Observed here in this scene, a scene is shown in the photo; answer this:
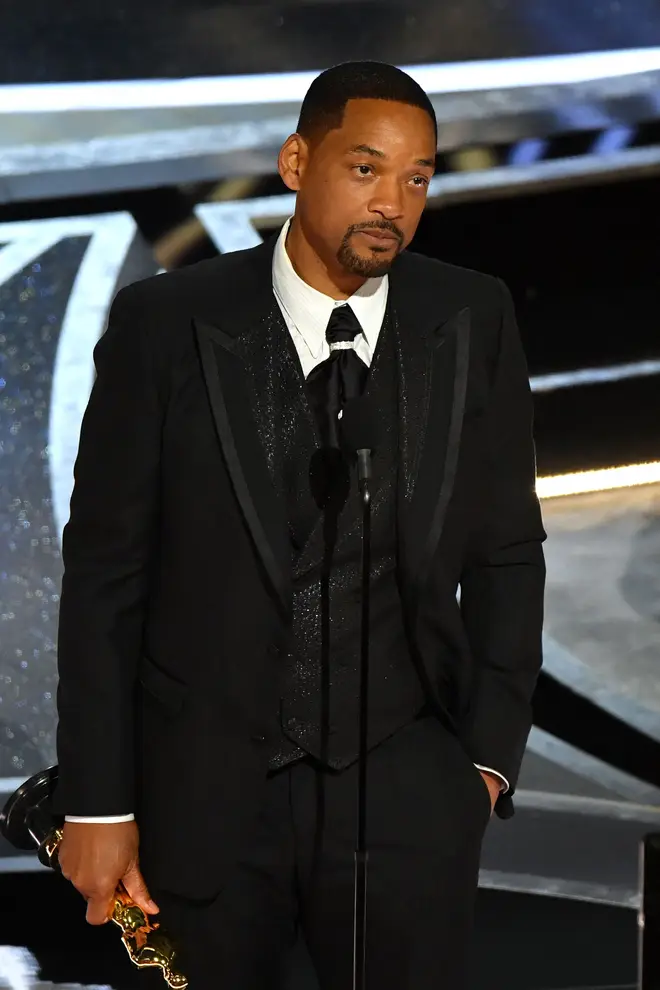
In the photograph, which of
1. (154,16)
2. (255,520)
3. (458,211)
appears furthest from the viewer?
(458,211)

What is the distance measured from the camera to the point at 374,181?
4.92 ft

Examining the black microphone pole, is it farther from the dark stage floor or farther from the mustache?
the dark stage floor

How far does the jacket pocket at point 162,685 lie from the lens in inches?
59.7

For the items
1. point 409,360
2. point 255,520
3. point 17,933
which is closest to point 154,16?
point 409,360

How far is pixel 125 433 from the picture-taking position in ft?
4.90

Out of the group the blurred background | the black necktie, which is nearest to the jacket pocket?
the black necktie

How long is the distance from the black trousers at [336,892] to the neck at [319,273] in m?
0.56

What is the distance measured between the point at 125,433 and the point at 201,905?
0.56 metres

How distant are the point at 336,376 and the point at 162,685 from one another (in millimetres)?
425

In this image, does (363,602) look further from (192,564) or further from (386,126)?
(386,126)

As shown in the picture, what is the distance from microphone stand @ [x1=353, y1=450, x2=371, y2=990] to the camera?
1.37 meters

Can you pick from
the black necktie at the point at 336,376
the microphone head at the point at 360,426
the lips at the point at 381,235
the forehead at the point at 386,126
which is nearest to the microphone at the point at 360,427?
the microphone head at the point at 360,426

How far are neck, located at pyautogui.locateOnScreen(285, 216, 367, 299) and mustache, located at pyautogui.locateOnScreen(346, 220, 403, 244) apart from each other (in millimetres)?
87

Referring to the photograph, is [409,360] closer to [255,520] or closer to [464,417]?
[464,417]
